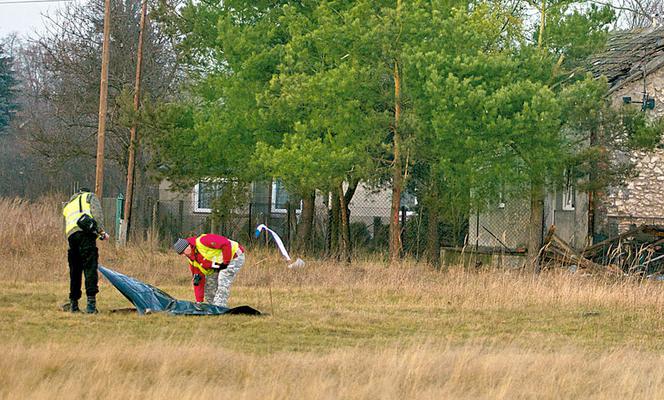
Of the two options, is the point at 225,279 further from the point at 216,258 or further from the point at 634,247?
the point at 634,247

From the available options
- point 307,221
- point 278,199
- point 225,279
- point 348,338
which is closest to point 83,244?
point 225,279

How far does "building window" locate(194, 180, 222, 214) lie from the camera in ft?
110

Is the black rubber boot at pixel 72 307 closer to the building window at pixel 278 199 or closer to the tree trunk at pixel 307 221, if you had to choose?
the tree trunk at pixel 307 221

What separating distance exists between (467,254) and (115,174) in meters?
30.7

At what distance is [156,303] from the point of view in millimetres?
16500

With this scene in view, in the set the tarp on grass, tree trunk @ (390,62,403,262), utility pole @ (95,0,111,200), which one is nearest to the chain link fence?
tree trunk @ (390,62,403,262)

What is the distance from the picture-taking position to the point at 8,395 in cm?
949

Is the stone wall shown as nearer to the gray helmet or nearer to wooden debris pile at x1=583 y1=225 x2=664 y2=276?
wooden debris pile at x1=583 y1=225 x2=664 y2=276

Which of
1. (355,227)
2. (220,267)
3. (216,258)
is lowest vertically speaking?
(220,267)

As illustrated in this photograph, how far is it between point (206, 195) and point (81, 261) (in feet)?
87.9

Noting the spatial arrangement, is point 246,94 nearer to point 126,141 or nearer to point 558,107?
point 558,107

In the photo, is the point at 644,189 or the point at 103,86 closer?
the point at 103,86

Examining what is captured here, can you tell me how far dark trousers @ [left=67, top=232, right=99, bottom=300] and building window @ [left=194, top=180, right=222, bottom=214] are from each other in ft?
55.7

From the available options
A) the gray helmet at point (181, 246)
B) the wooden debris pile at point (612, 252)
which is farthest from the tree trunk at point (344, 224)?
the gray helmet at point (181, 246)
